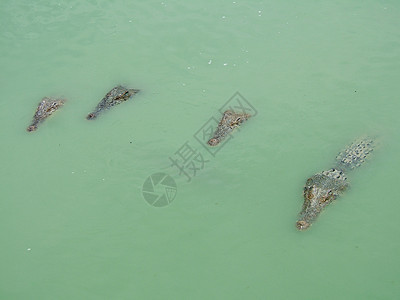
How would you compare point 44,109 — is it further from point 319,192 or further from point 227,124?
point 319,192

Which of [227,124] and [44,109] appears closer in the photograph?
[227,124]

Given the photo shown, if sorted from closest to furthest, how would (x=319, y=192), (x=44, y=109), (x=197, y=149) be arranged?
(x=319, y=192) < (x=197, y=149) < (x=44, y=109)

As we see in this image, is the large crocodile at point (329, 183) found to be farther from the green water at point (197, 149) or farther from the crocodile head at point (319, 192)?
the green water at point (197, 149)

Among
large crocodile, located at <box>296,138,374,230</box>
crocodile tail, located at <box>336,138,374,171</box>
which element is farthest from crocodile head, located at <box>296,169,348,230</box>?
crocodile tail, located at <box>336,138,374,171</box>

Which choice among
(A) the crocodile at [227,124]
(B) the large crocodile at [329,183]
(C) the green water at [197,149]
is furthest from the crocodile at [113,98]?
(B) the large crocodile at [329,183]

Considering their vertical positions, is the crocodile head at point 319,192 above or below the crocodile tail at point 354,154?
below

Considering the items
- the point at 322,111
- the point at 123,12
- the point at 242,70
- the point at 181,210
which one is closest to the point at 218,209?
the point at 181,210

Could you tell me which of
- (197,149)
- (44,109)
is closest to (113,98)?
(44,109)
